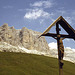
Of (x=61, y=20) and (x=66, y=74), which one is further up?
(x=61, y=20)

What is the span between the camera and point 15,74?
140ft

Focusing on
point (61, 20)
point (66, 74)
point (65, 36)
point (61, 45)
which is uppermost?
point (61, 20)

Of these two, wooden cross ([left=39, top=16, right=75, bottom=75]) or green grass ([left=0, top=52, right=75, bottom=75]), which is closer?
wooden cross ([left=39, top=16, right=75, bottom=75])

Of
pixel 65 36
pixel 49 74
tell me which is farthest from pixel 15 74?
pixel 65 36

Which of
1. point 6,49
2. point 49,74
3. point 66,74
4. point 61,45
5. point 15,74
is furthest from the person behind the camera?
point 6,49

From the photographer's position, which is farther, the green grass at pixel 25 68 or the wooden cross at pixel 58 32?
the green grass at pixel 25 68

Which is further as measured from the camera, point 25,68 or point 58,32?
point 25,68

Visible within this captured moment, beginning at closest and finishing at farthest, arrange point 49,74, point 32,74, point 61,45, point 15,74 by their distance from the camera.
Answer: point 61,45 < point 15,74 < point 32,74 < point 49,74

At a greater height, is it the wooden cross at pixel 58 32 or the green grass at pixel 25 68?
the wooden cross at pixel 58 32

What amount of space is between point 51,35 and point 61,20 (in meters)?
1.83

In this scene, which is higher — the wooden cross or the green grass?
the wooden cross

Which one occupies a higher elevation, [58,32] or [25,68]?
[58,32]

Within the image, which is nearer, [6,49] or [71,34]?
[71,34]

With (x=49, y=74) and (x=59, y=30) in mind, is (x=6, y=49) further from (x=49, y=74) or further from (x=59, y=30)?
(x=59, y=30)
